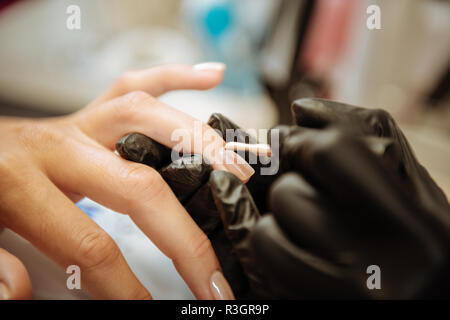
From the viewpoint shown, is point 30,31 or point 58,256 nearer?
point 58,256

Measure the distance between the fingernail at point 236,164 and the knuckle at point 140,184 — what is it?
0.10 metres

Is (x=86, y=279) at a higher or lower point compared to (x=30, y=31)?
lower

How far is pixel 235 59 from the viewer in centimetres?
168

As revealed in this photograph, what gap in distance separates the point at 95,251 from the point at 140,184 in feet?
0.34

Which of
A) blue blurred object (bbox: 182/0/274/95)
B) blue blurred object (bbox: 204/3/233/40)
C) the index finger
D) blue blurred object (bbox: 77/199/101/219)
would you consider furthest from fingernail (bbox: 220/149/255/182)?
blue blurred object (bbox: 204/3/233/40)

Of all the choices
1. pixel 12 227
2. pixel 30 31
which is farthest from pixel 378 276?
pixel 30 31

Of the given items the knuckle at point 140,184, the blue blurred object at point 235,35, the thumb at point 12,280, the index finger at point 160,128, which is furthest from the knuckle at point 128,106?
the blue blurred object at point 235,35

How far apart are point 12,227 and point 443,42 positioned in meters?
1.32

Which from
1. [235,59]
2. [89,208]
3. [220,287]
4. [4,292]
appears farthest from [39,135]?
[235,59]

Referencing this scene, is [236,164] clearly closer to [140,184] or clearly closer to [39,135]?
[140,184]

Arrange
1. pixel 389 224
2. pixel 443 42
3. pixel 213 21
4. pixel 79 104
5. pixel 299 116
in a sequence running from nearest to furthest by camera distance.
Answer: pixel 389 224, pixel 299 116, pixel 443 42, pixel 213 21, pixel 79 104

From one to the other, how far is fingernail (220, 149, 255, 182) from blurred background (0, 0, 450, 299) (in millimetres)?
187

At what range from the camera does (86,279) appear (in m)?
0.41
